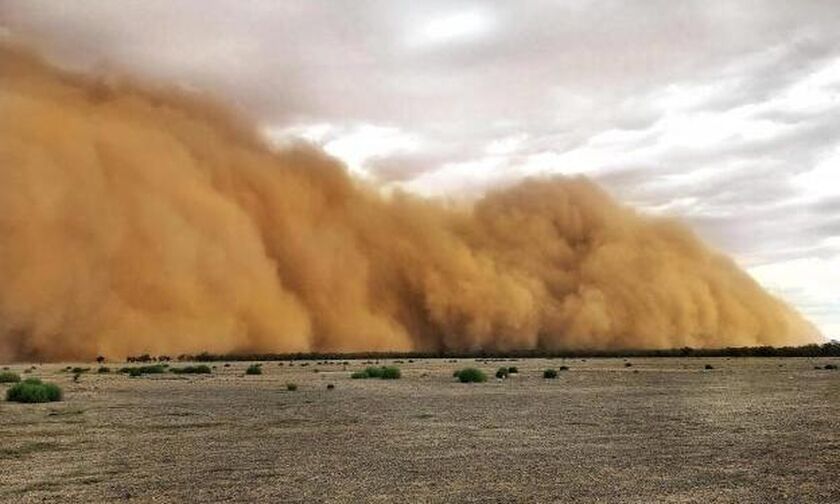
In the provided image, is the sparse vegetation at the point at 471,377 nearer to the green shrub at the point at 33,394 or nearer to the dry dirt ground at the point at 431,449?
the dry dirt ground at the point at 431,449

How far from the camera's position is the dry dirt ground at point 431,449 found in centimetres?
1014

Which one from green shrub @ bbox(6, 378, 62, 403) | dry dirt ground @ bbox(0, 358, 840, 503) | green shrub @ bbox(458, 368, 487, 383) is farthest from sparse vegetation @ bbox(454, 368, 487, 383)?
green shrub @ bbox(6, 378, 62, 403)

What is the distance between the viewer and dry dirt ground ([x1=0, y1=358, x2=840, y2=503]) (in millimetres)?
10141

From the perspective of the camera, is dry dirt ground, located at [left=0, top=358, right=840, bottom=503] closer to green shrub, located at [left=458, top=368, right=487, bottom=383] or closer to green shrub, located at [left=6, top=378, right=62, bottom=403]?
green shrub, located at [left=6, top=378, right=62, bottom=403]

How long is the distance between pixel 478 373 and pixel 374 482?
1073 inches

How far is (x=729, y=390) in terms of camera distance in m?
29.7

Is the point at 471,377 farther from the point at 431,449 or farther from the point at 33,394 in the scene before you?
the point at 431,449

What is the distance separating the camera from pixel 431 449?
14172mm

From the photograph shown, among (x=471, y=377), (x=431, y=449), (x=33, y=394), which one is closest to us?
(x=431, y=449)

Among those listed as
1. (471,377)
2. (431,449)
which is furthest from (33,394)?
(471,377)

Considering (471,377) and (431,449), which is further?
(471,377)

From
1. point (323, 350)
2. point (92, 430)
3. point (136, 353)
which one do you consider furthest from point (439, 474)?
point (323, 350)

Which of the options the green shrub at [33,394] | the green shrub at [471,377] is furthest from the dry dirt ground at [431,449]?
the green shrub at [471,377]

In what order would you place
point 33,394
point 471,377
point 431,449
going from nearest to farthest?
point 431,449 < point 33,394 < point 471,377
